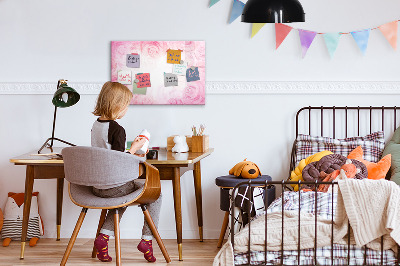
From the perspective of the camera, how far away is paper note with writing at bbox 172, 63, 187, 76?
14.2ft

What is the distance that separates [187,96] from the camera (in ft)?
14.2

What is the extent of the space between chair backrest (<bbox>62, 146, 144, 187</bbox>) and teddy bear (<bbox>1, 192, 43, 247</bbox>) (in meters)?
1.15

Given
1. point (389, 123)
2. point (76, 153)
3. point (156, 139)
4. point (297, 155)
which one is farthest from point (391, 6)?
point (76, 153)

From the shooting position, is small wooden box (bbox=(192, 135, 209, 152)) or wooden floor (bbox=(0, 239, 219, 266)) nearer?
wooden floor (bbox=(0, 239, 219, 266))

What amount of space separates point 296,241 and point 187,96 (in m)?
1.66

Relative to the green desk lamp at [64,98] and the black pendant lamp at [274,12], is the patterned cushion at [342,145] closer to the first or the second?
the black pendant lamp at [274,12]

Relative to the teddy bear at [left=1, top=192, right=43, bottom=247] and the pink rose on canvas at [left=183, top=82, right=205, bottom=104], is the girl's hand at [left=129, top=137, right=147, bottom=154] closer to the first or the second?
the pink rose on canvas at [left=183, top=82, right=205, bottom=104]

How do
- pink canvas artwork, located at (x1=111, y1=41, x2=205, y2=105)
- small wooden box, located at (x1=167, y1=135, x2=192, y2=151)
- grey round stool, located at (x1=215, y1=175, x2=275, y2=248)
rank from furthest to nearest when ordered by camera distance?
1. pink canvas artwork, located at (x1=111, y1=41, x2=205, y2=105)
2. small wooden box, located at (x1=167, y1=135, x2=192, y2=151)
3. grey round stool, located at (x1=215, y1=175, x2=275, y2=248)

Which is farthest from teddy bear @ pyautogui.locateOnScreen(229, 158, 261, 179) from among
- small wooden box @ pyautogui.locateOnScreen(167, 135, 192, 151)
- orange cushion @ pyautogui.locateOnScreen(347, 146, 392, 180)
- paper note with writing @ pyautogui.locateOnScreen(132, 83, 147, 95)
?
paper note with writing @ pyautogui.locateOnScreen(132, 83, 147, 95)

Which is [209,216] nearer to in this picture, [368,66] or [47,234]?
[47,234]

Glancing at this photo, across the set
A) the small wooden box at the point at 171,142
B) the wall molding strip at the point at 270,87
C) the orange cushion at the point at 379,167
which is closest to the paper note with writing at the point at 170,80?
the wall molding strip at the point at 270,87

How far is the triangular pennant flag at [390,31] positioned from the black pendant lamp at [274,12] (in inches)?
53.8

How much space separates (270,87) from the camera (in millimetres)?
4309

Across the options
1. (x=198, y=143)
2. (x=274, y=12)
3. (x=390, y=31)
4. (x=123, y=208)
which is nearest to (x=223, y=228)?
(x=198, y=143)
